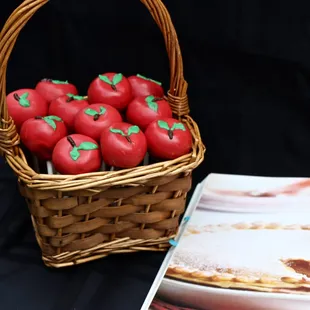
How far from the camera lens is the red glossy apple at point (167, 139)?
704mm

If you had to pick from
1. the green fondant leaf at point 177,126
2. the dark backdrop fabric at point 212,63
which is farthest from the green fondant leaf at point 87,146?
the dark backdrop fabric at point 212,63

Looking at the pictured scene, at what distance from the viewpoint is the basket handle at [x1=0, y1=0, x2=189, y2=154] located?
637 mm

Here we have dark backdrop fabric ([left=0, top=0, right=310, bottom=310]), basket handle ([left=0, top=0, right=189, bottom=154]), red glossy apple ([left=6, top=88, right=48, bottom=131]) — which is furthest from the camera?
dark backdrop fabric ([left=0, top=0, right=310, bottom=310])

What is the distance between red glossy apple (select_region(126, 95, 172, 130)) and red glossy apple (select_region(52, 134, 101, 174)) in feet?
0.29

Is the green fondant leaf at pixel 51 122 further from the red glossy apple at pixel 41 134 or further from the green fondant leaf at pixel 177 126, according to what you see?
the green fondant leaf at pixel 177 126

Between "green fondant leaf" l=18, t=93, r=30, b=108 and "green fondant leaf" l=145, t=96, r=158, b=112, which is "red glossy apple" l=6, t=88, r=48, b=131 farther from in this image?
"green fondant leaf" l=145, t=96, r=158, b=112

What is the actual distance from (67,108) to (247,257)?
0.34m

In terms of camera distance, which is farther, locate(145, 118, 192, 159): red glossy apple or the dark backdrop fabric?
the dark backdrop fabric

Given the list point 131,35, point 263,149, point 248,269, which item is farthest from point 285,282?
point 131,35

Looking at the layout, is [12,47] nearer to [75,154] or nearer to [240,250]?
[75,154]

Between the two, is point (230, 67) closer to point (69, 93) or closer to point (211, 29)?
point (211, 29)

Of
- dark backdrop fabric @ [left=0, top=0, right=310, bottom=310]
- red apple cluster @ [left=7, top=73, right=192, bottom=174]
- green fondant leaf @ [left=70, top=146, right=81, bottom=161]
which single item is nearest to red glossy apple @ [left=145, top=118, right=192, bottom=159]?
red apple cluster @ [left=7, top=73, right=192, bottom=174]

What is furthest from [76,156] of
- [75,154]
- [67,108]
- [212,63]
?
[212,63]

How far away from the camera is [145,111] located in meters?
0.75
